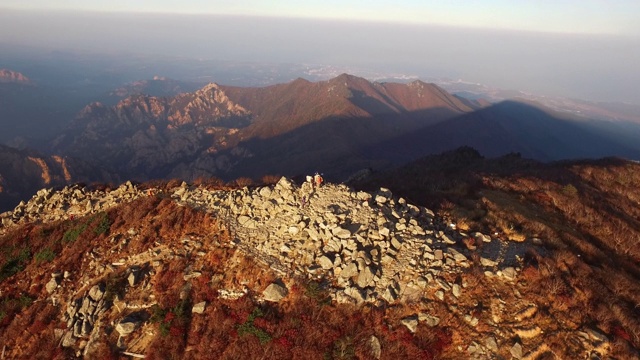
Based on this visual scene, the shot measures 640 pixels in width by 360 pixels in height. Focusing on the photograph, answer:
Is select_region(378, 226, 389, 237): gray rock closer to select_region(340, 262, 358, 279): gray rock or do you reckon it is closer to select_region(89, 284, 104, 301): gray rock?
select_region(340, 262, 358, 279): gray rock


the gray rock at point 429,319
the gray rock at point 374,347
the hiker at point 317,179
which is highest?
the hiker at point 317,179

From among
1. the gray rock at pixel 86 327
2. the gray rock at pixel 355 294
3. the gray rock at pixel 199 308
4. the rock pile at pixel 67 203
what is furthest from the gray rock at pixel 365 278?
the rock pile at pixel 67 203

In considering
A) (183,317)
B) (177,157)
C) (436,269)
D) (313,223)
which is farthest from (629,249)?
(177,157)

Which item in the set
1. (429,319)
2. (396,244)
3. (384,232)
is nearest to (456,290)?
(429,319)

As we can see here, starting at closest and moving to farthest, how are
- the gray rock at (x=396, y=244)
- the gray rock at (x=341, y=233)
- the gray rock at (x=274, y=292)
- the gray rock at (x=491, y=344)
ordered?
the gray rock at (x=491, y=344) < the gray rock at (x=274, y=292) < the gray rock at (x=396, y=244) < the gray rock at (x=341, y=233)

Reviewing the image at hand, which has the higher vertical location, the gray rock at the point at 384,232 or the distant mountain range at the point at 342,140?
the gray rock at the point at 384,232

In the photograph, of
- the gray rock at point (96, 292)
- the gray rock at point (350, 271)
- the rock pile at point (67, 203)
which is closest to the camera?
the gray rock at point (350, 271)

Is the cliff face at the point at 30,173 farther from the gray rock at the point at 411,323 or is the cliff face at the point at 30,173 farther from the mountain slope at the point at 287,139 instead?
the gray rock at the point at 411,323
